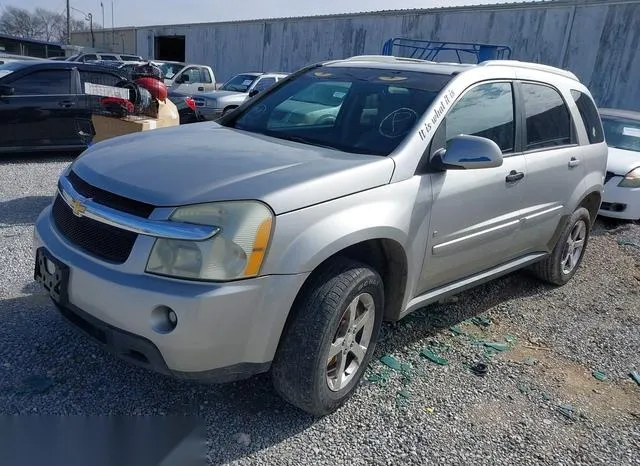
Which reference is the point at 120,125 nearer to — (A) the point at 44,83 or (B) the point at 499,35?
(A) the point at 44,83

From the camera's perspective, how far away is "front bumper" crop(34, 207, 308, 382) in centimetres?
219

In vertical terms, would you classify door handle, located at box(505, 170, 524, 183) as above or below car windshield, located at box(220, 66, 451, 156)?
below

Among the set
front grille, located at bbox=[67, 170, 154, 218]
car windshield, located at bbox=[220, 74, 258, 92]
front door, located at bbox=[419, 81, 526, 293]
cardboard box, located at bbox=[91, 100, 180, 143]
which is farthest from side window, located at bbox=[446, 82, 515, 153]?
car windshield, located at bbox=[220, 74, 258, 92]

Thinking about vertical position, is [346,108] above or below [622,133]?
above

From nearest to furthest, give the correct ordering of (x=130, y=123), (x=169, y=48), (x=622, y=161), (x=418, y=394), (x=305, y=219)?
1. (x=305, y=219)
2. (x=418, y=394)
3. (x=130, y=123)
4. (x=622, y=161)
5. (x=169, y=48)

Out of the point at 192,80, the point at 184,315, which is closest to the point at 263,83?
the point at 192,80

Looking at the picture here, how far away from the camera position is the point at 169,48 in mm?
38812

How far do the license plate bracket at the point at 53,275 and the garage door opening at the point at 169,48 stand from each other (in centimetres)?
3721

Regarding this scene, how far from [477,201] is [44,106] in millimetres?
7155

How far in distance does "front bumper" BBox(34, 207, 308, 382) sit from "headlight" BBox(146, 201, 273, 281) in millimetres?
45

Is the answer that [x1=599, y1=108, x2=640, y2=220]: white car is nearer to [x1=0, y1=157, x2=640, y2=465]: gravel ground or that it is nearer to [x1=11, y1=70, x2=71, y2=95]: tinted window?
[x1=0, y1=157, x2=640, y2=465]: gravel ground

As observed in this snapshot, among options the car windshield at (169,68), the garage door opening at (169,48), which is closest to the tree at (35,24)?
the garage door opening at (169,48)

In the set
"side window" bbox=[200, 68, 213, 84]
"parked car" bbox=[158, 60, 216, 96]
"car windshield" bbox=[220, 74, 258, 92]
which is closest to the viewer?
"car windshield" bbox=[220, 74, 258, 92]

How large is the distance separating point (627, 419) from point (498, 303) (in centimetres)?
149
